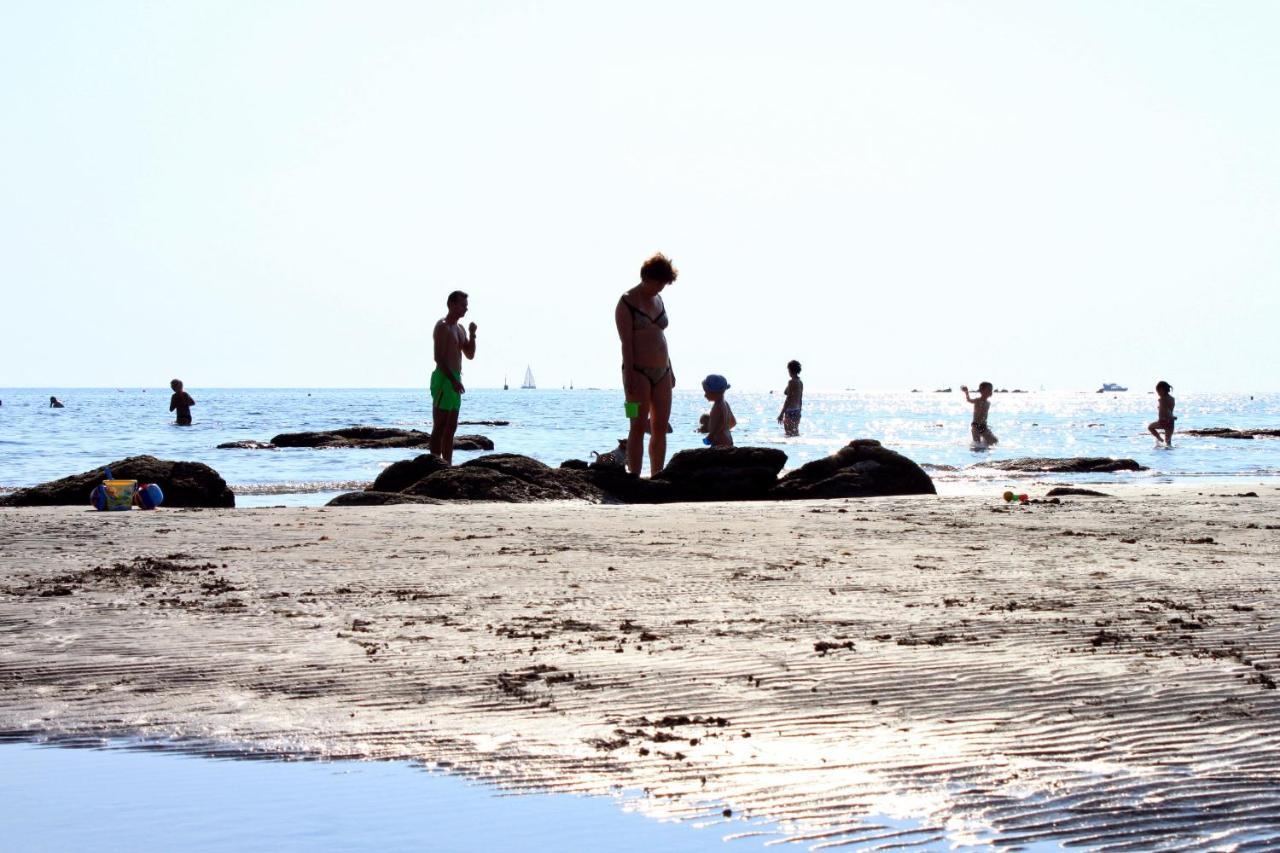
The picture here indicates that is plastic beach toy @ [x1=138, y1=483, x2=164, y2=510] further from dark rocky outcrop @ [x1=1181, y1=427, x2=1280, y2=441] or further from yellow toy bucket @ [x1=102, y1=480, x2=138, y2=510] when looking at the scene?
dark rocky outcrop @ [x1=1181, y1=427, x2=1280, y2=441]

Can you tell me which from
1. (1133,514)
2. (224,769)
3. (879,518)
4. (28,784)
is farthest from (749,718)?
(1133,514)

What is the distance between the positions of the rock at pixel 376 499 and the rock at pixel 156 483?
1215mm

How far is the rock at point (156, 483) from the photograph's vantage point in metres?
9.95

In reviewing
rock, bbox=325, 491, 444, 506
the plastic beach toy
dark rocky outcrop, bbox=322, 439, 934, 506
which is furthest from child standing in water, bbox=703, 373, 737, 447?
the plastic beach toy

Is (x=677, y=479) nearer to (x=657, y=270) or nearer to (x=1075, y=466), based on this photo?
(x=657, y=270)

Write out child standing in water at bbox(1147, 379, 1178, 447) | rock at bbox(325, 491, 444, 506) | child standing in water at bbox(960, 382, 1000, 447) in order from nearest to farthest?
rock at bbox(325, 491, 444, 506) → child standing in water at bbox(960, 382, 1000, 447) → child standing in water at bbox(1147, 379, 1178, 447)

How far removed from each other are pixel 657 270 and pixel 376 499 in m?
2.76

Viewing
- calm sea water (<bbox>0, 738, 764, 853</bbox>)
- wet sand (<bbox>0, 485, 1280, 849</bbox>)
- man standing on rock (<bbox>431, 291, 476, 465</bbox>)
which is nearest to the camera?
calm sea water (<bbox>0, 738, 764, 853</bbox>)

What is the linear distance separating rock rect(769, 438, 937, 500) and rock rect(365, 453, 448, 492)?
2798 mm

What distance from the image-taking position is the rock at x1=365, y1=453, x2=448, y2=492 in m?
10.8

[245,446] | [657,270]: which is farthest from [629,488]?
[245,446]

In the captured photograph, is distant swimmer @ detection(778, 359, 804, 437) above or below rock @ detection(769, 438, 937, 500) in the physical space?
above

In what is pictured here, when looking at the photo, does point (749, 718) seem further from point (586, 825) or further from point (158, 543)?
point (158, 543)

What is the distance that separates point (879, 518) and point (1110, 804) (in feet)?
17.5
